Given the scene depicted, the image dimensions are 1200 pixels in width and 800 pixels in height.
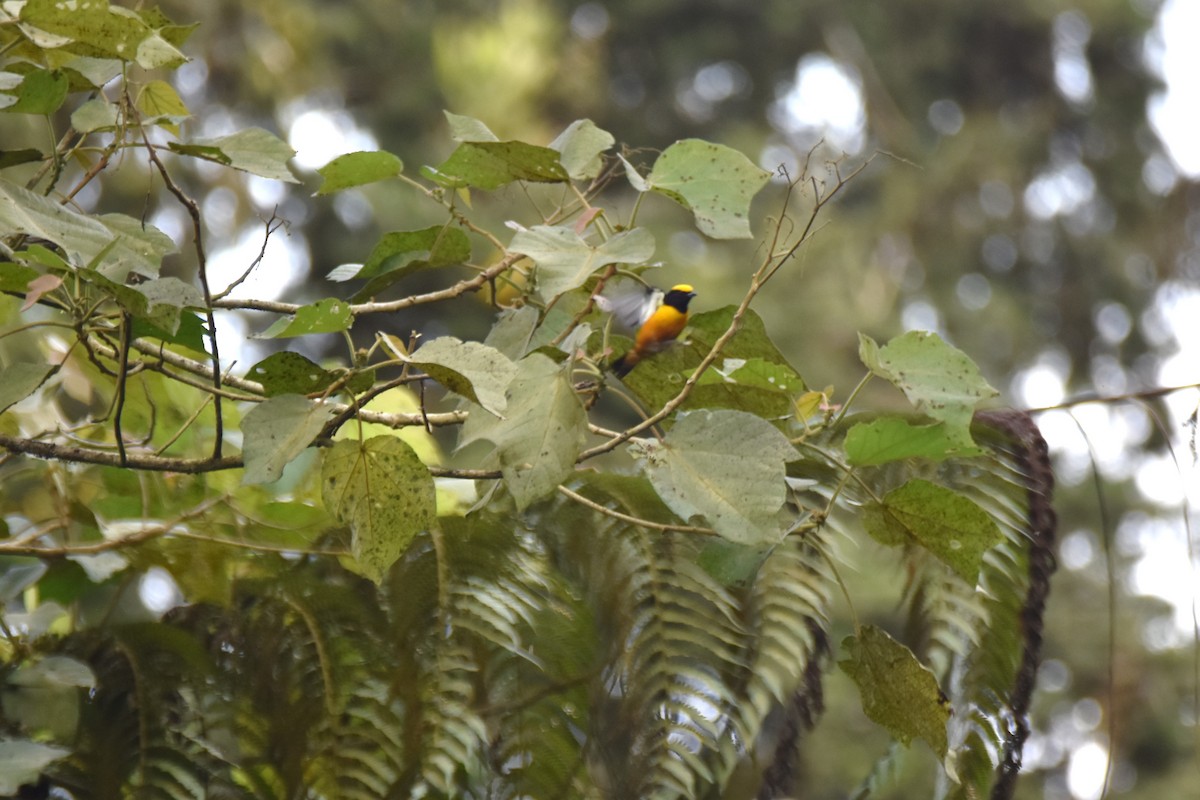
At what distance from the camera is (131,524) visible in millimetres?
1043

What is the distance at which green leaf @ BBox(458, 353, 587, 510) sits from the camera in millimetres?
600

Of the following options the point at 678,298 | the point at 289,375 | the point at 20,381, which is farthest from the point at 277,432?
the point at 678,298

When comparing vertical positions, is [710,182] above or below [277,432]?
above

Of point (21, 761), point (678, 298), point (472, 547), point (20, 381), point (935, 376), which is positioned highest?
point (678, 298)

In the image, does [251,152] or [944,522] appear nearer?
[944,522]

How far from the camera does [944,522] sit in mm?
677

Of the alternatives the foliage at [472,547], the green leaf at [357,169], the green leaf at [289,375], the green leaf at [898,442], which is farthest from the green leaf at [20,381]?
the green leaf at [898,442]

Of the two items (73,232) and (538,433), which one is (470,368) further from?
(73,232)

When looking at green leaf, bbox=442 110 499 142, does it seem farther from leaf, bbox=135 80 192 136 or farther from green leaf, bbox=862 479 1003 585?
green leaf, bbox=862 479 1003 585

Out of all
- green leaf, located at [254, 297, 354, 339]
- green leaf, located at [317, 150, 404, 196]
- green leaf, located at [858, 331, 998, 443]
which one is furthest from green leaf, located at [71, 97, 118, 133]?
green leaf, located at [858, 331, 998, 443]

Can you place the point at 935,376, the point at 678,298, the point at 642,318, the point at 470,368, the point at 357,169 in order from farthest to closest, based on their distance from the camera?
the point at 678,298 < the point at 642,318 < the point at 357,169 < the point at 935,376 < the point at 470,368

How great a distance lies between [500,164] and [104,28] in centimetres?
25

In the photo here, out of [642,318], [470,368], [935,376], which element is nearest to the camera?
[470,368]

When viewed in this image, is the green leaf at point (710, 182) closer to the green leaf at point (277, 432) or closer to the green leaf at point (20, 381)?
the green leaf at point (277, 432)
